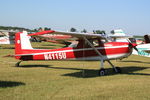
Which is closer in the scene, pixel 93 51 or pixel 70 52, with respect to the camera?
pixel 93 51

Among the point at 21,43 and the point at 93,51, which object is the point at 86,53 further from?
the point at 21,43

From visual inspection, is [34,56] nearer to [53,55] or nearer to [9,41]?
[53,55]

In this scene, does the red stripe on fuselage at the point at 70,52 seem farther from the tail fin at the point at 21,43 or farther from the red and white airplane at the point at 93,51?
the tail fin at the point at 21,43

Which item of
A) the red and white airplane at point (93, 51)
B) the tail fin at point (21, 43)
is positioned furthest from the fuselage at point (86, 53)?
the tail fin at point (21, 43)

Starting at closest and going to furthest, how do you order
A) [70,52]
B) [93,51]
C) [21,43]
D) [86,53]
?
[93,51], [86,53], [70,52], [21,43]

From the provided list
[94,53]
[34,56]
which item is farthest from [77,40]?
[34,56]

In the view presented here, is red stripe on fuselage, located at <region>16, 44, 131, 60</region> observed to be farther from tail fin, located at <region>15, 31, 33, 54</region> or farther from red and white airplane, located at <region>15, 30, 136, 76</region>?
tail fin, located at <region>15, 31, 33, 54</region>

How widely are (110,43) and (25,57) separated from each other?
5183 mm

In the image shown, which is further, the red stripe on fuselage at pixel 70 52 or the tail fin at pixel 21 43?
the tail fin at pixel 21 43

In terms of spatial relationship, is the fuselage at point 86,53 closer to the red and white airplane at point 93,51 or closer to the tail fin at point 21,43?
the red and white airplane at point 93,51

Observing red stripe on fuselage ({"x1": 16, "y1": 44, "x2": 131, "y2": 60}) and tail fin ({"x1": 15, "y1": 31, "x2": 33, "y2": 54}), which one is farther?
tail fin ({"x1": 15, "y1": 31, "x2": 33, "y2": 54})

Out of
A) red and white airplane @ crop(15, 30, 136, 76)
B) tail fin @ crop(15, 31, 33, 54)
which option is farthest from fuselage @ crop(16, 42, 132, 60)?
tail fin @ crop(15, 31, 33, 54)

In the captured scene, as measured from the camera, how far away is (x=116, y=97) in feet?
20.4

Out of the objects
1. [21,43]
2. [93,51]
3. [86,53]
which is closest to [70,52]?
[86,53]
